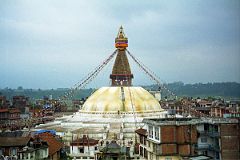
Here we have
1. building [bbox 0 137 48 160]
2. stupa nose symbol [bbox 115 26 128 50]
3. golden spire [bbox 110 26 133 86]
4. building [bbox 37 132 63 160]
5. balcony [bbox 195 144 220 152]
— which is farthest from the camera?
stupa nose symbol [bbox 115 26 128 50]

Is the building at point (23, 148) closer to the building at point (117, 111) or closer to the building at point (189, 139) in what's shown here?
the building at point (117, 111)

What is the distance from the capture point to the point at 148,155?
3177 centimetres

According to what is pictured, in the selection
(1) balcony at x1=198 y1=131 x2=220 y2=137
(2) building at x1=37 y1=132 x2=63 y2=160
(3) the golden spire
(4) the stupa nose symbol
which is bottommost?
(2) building at x1=37 y1=132 x2=63 y2=160

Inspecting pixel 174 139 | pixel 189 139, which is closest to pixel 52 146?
pixel 174 139

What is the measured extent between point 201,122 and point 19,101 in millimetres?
74187

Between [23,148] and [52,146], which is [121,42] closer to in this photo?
[52,146]

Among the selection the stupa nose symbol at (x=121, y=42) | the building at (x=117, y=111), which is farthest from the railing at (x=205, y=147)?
the stupa nose symbol at (x=121, y=42)

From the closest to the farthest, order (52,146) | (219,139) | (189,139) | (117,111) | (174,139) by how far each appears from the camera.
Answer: (174,139), (189,139), (219,139), (52,146), (117,111)

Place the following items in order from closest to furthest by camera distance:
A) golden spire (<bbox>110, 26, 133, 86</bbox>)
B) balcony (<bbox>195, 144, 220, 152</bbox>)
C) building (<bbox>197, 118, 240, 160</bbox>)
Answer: building (<bbox>197, 118, 240, 160</bbox>), balcony (<bbox>195, 144, 220, 152</bbox>), golden spire (<bbox>110, 26, 133, 86</bbox>)

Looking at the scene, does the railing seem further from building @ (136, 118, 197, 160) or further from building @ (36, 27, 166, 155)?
building @ (36, 27, 166, 155)

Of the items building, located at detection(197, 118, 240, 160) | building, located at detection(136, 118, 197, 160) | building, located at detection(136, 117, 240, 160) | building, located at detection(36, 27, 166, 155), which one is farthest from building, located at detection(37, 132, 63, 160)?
building, located at detection(197, 118, 240, 160)

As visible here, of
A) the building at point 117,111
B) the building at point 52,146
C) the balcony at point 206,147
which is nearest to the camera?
the balcony at point 206,147

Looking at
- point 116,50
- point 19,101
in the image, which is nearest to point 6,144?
point 116,50

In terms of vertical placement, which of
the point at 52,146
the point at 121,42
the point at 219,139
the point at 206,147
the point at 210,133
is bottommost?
the point at 52,146
